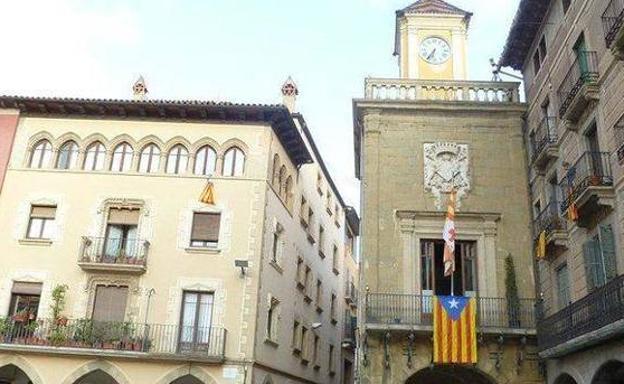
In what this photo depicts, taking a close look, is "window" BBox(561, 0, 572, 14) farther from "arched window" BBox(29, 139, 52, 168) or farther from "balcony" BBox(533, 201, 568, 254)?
"arched window" BBox(29, 139, 52, 168)

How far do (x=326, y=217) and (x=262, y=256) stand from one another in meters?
13.8

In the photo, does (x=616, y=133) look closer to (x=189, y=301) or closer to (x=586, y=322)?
(x=586, y=322)

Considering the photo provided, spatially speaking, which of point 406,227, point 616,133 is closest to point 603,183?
point 616,133

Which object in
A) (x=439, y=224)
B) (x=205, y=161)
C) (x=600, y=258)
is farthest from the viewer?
(x=205, y=161)

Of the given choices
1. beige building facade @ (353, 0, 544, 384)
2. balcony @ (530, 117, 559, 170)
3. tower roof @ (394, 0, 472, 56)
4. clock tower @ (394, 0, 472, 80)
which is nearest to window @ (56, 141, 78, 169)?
beige building facade @ (353, 0, 544, 384)

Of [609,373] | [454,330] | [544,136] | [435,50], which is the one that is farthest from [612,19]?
[435,50]

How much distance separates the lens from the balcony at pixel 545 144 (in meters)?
18.7

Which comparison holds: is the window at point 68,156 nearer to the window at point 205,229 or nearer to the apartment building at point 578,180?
the window at point 205,229

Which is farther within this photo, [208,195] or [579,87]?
[208,195]

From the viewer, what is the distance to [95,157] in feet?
83.2

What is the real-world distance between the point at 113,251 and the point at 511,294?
14014 millimetres

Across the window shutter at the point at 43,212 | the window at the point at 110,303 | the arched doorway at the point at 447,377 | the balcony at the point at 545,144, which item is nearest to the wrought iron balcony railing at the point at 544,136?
the balcony at the point at 545,144

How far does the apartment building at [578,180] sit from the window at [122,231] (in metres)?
14.1

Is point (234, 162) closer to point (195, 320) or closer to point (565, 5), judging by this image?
point (195, 320)
